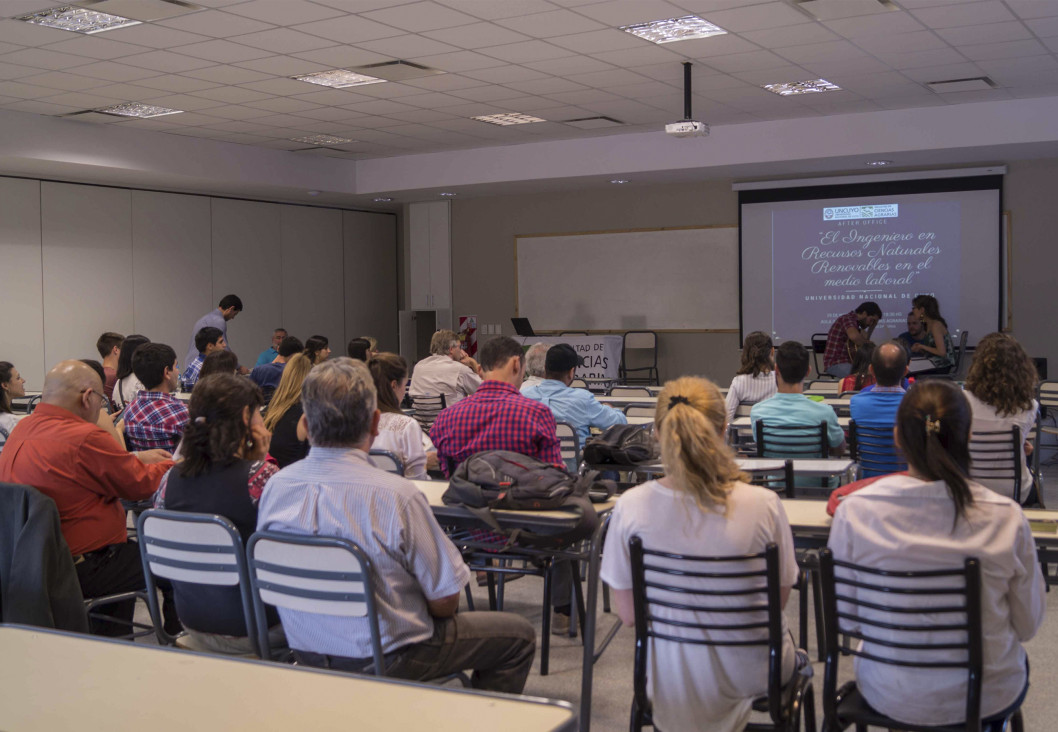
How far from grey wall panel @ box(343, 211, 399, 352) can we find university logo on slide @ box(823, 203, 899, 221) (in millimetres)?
6593

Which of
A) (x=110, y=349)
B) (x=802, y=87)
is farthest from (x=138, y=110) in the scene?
(x=802, y=87)

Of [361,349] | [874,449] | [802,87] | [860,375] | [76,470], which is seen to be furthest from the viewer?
[802,87]

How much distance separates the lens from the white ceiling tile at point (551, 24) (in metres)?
6.20

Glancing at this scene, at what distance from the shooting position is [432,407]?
667cm

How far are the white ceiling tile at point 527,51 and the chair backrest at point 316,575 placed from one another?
5150 millimetres

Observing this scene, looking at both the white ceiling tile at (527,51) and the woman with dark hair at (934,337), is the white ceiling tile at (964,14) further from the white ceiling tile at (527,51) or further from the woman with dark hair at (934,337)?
the woman with dark hair at (934,337)

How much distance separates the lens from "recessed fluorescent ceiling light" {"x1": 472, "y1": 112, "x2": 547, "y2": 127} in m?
9.53

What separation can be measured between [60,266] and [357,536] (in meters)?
9.66

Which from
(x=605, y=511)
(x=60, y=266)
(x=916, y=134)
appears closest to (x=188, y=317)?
(x=60, y=266)

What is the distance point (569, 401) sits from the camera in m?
4.83

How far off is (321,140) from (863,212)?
601 centimetres

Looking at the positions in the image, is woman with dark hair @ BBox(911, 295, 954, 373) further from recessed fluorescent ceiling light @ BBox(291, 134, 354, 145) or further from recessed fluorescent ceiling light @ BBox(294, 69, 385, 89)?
recessed fluorescent ceiling light @ BBox(291, 134, 354, 145)

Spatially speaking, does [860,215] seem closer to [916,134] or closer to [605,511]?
[916,134]

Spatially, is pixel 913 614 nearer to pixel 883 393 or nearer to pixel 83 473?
pixel 83 473
